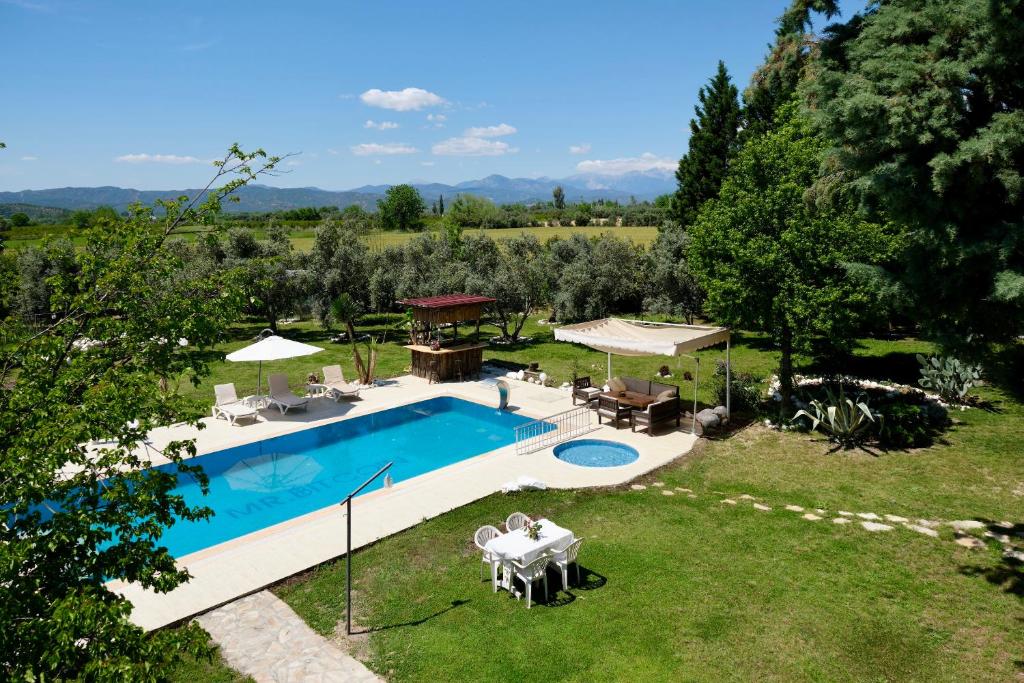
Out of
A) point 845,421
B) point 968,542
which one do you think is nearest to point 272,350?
point 845,421

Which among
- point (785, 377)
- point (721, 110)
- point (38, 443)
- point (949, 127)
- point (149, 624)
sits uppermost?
point (721, 110)

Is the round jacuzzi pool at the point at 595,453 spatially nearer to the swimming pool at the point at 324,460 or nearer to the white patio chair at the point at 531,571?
the swimming pool at the point at 324,460

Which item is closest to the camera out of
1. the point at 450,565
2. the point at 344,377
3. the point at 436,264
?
the point at 450,565

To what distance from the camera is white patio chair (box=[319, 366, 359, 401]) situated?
20.1 meters

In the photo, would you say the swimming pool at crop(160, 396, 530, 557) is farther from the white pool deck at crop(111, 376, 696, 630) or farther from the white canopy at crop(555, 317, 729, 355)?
the white canopy at crop(555, 317, 729, 355)

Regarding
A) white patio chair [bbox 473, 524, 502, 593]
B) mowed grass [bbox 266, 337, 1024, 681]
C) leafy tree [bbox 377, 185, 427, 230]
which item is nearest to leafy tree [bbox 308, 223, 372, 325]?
mowed grass [bbox 266, 337, 1024, 681]

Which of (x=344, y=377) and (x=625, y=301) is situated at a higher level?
(x=625, y=301)

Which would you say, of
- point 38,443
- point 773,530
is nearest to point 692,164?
point 773,530

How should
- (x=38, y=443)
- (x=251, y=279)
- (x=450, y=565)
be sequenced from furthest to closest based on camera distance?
(x=450, y=565) → (x=251, y=279) → (x=38, y=443)

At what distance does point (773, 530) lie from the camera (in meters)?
10.5

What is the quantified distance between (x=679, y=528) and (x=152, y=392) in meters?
8.75

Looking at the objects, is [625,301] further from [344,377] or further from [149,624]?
[149,624]

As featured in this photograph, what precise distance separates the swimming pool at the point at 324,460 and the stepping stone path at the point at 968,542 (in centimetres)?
1024

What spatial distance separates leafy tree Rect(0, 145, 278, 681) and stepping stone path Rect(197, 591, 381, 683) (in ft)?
10.3
